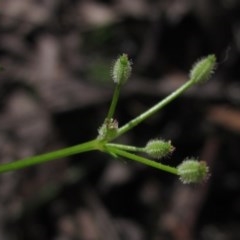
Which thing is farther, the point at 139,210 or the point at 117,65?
the point at 139,210

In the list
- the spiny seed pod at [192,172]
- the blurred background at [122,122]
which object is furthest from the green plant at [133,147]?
the blurred background at [122,122]

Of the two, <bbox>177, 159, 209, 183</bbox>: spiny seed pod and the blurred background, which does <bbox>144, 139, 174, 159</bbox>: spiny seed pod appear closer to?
<bbox>177, 159, 209, 183</bbox>: spiny seed pod

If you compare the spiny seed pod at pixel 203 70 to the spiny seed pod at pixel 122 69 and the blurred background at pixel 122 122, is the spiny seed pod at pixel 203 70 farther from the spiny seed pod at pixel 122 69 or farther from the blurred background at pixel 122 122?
the blurred background at pixel 122 122

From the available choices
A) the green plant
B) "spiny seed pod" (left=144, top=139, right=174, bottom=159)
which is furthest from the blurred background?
"spiny seed pod" (left=144, top=139, right=174, bottom=159)

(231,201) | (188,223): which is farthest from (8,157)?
(231,201)

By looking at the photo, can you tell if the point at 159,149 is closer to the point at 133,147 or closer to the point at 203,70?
the point at 133,147

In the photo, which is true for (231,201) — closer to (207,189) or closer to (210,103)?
→ (207,189)
